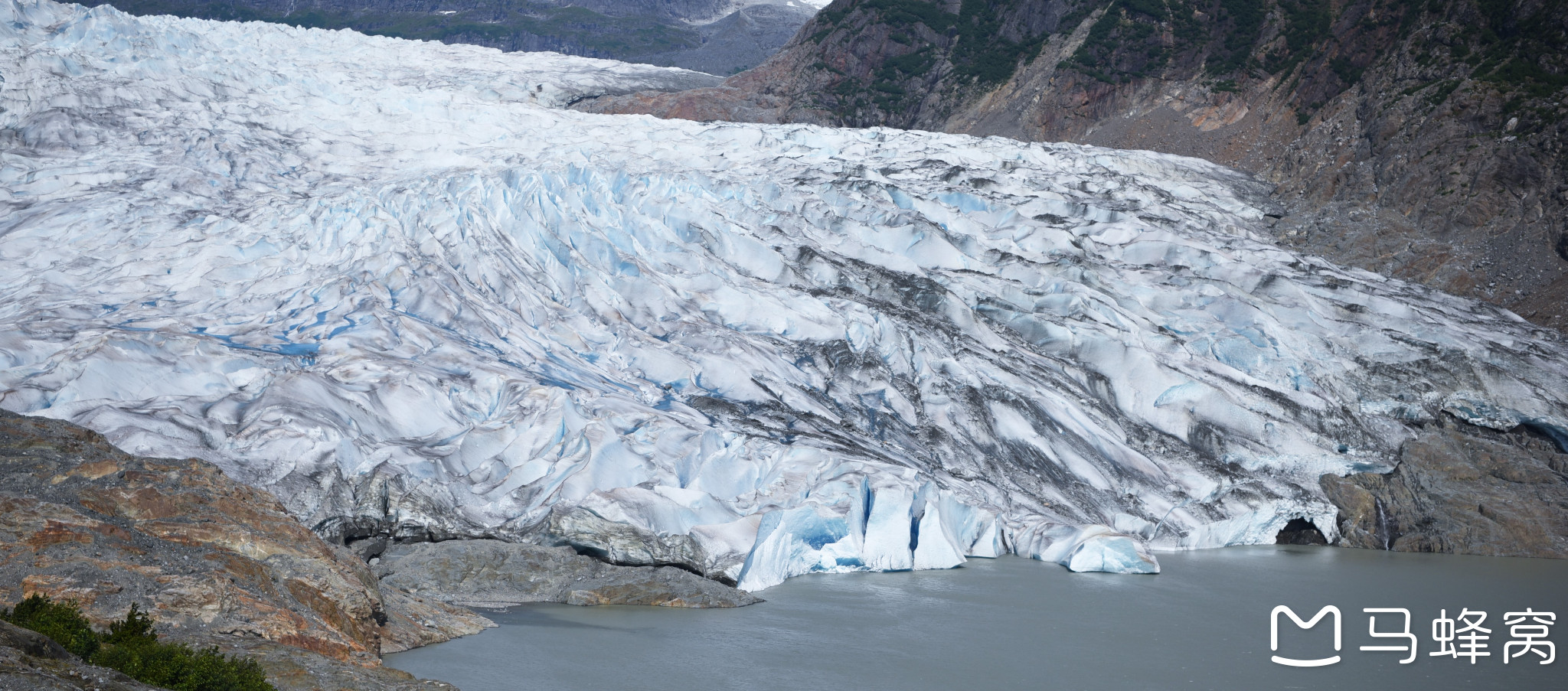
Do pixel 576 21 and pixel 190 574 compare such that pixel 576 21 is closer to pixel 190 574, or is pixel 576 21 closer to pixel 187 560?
pixel 187 560

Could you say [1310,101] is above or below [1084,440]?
above

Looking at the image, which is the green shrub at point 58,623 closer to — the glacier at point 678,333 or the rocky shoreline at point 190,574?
the rocky shoreline at point 190,574

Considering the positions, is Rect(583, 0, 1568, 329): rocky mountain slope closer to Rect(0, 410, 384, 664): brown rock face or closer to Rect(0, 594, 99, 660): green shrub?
Rect(0, 410, 384, 664): brown rock face

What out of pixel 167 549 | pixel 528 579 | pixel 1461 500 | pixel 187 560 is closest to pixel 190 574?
pixel 187 560

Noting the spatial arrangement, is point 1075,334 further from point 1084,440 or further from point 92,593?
point 92,593

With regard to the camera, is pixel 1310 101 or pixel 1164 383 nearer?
pixel 1164 383

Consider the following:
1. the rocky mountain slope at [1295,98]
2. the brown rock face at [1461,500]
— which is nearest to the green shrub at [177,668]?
the brown rock face at [1461,500]

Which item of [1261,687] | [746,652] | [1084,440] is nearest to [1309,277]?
[1084,440]

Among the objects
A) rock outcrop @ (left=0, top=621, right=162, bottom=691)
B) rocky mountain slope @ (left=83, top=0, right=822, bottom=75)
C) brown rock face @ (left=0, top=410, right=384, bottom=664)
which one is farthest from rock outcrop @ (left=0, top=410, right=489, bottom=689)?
rocky mountain slope @ (left=83, top=0, right=822, bottom=75)
